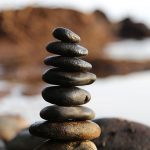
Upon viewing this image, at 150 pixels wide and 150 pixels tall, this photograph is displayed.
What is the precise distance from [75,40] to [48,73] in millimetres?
383

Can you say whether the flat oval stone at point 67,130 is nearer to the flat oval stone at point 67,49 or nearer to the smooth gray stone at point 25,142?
the flat oval stone at point 67,49

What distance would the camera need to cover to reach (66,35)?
5219 mm

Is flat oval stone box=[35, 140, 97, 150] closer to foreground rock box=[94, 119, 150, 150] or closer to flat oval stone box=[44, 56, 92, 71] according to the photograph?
flat oval stone box=[44, 56, 92, 71]

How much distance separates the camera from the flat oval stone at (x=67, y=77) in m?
5.20

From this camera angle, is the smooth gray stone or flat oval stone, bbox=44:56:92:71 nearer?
flat oval stone, bbox=44:56:92:71

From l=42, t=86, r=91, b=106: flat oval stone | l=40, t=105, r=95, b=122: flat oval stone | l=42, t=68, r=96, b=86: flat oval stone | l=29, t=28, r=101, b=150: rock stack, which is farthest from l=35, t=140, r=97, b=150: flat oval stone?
l=42, t=68, r=96, b=86: flat oval stone

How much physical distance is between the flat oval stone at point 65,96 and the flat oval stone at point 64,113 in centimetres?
5

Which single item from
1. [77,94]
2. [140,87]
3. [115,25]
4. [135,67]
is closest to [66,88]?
[77,94]

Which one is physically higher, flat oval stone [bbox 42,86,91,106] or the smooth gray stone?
flat oval stone [bbox 42,86,91,106]

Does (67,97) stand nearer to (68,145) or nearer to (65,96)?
(65,96)

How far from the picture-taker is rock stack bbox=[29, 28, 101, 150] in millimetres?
5207

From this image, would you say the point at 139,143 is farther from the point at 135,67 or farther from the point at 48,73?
the point at 135,67

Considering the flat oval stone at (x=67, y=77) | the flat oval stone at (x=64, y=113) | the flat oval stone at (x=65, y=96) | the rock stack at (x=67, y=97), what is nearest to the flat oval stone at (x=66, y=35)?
the rock stack at (x=67, y=97)

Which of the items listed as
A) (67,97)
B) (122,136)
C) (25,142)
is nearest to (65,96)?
(67,97)
